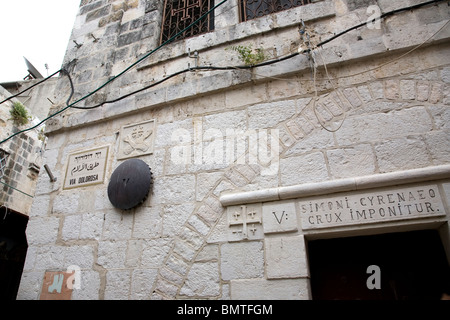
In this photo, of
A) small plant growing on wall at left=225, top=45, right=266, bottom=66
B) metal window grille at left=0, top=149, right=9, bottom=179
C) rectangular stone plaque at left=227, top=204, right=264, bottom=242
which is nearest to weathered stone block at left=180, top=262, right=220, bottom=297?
rectangular stone plaque at left=227, top=204, right=264, bottom=242

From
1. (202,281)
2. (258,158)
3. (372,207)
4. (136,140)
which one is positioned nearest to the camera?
(372,207)

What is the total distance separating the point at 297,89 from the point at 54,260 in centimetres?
290

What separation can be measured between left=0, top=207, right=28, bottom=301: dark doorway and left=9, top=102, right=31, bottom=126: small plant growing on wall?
2.40 metres

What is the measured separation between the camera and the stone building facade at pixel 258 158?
7.59 feet

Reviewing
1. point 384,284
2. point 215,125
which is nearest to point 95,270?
point 215,125

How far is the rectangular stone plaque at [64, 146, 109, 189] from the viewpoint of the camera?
3.30 metres

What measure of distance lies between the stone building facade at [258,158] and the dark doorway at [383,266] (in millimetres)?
25

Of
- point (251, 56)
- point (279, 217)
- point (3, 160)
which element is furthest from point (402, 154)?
point (3, 160)

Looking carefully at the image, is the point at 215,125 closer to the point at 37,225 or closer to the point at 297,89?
the point at 297,89

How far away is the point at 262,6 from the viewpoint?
11.7 ft

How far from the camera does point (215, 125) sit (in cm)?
302

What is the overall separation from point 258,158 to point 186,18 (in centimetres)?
229

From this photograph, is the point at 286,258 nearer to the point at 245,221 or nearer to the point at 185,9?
the point at 245,221

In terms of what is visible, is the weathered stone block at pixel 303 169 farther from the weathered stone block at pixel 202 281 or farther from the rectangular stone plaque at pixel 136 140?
the rectangular stone plaque at pixel 136 140
